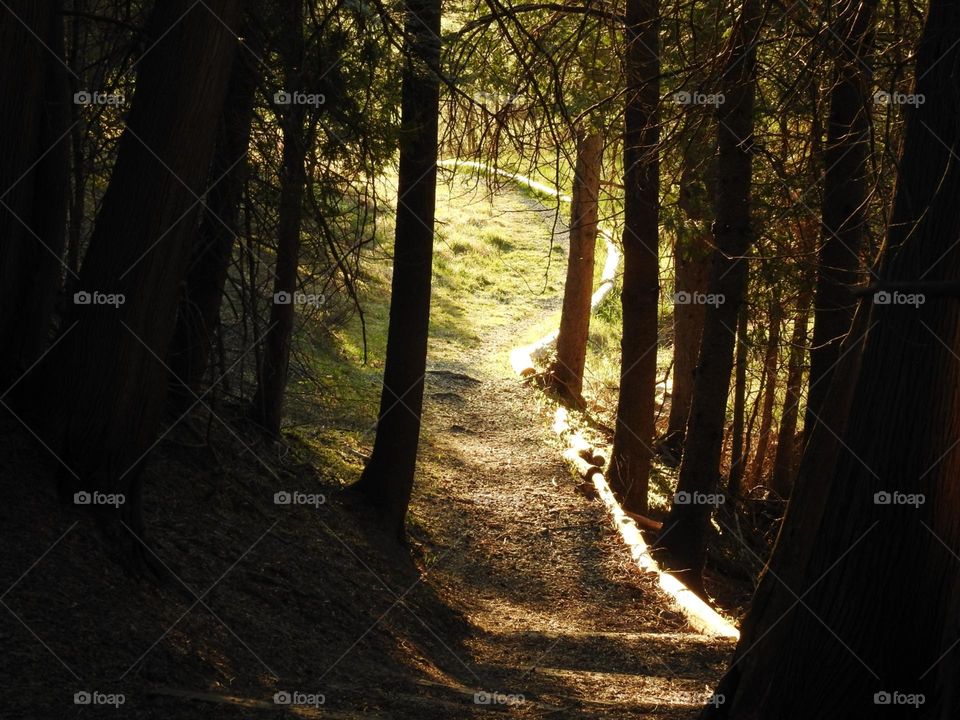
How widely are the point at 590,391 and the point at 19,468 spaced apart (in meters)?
14.8

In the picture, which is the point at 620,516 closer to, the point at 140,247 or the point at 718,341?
the point at 718,341

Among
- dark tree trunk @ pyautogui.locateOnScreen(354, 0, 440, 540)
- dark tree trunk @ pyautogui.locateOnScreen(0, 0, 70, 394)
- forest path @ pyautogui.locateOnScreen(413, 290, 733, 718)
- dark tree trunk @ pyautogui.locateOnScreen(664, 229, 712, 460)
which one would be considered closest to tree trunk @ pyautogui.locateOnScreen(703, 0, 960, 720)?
forest path @ pyautogui.locateOnScreen(413, 290, 733, 718)

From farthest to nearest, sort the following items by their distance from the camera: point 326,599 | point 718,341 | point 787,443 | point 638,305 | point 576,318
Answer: point 576,318, point 787,443, point 638,305, point 718,341, point 326,599

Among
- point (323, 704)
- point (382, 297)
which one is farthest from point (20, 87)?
point (382, 297)

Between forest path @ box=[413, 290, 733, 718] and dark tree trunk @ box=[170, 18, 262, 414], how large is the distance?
3.01 metres

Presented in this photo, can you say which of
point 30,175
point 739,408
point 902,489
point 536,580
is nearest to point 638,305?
point 739,408

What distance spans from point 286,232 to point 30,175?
130 inches

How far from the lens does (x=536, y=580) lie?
10.4 meters

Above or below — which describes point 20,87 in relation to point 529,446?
above

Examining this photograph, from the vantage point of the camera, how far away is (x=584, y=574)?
10.6 meters

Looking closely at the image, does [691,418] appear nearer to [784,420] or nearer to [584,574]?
[584,574]

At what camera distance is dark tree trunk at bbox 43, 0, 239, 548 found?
5227 mm

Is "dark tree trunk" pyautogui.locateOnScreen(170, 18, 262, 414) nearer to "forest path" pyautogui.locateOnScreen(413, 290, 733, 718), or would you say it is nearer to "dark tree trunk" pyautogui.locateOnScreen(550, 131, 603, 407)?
"forest path" pyautogui.locateOnScreen(413, 290, 733, 718)

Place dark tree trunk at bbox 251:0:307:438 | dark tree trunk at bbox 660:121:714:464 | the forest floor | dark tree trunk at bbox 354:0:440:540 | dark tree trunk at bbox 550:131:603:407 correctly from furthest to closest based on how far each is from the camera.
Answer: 1. dark tree trunk at bbox 550:131:603:407
2. dark tree trunk at bbox 660:121:714:464
3. dark tree trunk at bbox 354:0:440:540
4. dark tree trunk at bbox 251:0:307:438
5. the forest floor
